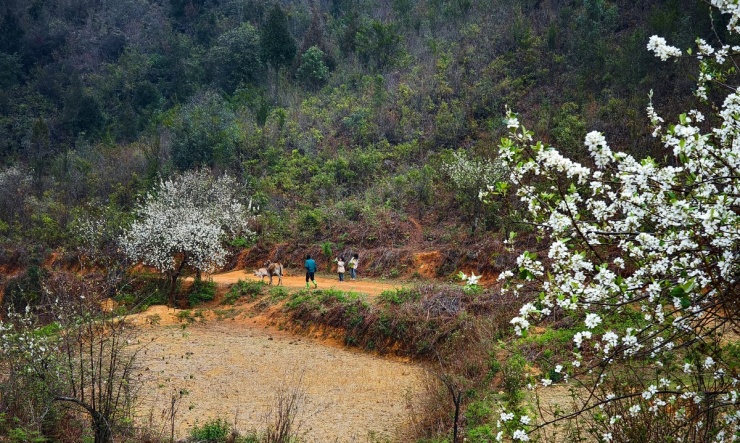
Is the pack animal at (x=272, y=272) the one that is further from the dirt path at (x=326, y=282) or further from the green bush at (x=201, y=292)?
the green bush at (x=201, y=292)

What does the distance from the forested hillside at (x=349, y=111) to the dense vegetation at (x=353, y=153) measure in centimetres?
16

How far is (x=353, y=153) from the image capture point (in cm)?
3531

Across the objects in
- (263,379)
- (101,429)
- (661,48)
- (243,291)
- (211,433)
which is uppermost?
(661,48)

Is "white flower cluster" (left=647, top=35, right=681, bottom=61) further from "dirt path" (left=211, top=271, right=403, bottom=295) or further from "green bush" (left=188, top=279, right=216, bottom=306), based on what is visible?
"green bush" (left=188, top=279, right=216, bottom=306)

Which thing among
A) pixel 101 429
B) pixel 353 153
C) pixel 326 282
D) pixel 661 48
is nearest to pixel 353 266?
pixel 326 282

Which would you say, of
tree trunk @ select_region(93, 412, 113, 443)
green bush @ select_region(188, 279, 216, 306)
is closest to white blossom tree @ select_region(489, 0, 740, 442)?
tree trunk @ select_region(93, 412, 113, 443)

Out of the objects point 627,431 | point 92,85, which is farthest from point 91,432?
point 92,85

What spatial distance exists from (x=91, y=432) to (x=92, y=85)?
58.3 m

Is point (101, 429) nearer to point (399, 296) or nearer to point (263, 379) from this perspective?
point (263, 379)

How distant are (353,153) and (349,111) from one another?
5.68 m

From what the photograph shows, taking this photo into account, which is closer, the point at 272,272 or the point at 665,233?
the point at 665,233

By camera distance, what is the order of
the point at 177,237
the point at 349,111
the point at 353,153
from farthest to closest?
1. the point at 349,111
2. the point at 353,153
3. the point at 177,237

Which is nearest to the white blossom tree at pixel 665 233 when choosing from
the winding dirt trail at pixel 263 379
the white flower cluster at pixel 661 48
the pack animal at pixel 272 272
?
the white flower cluster at pixel 661 48

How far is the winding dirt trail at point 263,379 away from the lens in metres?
11.6
